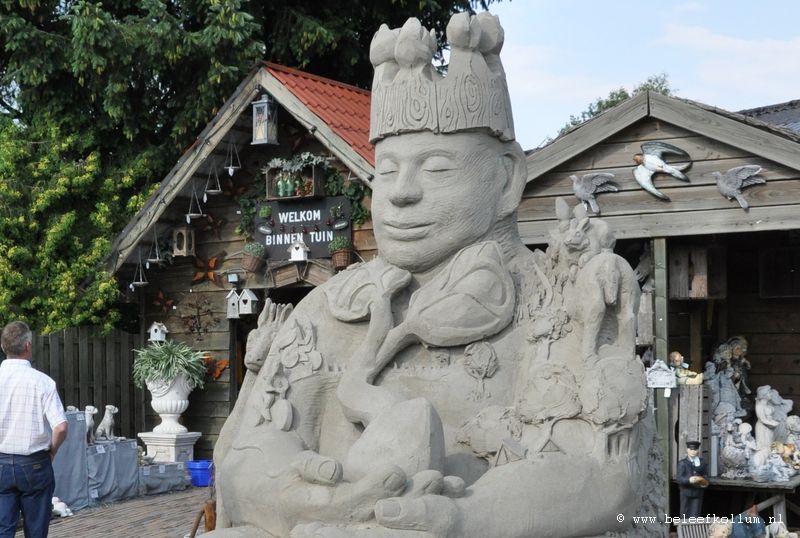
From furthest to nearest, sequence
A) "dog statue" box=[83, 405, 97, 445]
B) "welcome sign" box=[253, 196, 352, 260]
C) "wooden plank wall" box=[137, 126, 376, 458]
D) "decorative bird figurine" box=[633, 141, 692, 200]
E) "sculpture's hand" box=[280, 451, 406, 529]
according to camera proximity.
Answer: "wooden plank wall" box=[137, 126, 376, 458] < "welcome sign" box=[253, 196, 352, 260] < "dog statue" box=[83, 405, 97, 445] < "decorative bird figurine" box=[633, 141, 692, 200] < "sculpture's hand" box=[280, 451, 406, 529]

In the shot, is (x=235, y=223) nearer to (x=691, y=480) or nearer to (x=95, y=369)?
(x=95, y=369)

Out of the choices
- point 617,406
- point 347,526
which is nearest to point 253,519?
point 347,526

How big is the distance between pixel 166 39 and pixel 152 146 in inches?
59.3

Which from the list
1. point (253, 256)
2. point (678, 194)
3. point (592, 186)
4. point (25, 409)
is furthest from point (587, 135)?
point (25, 409)

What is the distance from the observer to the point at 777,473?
7859 mm

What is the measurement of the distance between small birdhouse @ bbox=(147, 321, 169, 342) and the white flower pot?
62 centimetres

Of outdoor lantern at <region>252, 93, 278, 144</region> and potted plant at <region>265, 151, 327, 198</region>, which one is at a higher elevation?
outdoor lantern at <region>252, 93, 278, 144</region>

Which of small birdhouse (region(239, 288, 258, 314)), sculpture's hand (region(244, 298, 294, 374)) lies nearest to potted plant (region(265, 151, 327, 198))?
small birdhouse (region(239, 288, 258, 314))

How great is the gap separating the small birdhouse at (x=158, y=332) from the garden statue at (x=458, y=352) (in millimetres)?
6876

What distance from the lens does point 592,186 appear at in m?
7.98

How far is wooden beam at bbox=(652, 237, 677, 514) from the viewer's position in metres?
7.75

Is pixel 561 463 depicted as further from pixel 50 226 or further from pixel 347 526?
pixel 50 226

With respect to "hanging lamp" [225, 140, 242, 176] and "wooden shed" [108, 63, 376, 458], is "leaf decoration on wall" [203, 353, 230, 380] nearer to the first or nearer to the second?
"wooden shed" [108, 63, 376, 458]

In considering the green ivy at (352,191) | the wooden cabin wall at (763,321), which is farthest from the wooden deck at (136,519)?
the wooden cabin wall at (763,321)
